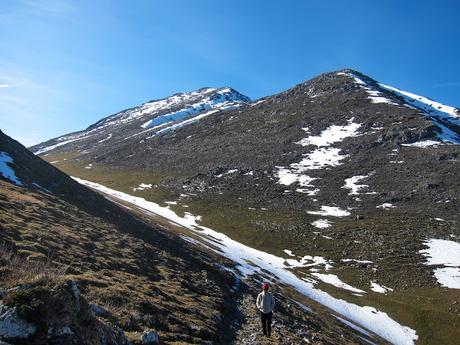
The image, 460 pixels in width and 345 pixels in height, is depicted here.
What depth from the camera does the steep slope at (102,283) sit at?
9719 millimetres

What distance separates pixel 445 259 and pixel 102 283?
68200mm

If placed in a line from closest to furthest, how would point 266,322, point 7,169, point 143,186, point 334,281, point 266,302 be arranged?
point 266,302, point 266,322, point 7,169, point 334,281, point 143,186

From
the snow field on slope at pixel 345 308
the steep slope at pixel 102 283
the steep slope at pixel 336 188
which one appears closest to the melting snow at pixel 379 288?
the steep slope at pixel 336 188

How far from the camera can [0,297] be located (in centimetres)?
943

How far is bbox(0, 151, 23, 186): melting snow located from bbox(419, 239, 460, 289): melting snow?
65.1 meters

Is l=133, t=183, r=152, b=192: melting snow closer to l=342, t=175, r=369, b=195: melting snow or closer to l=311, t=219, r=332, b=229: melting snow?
l=311, t=219, r=332, b=229: melting snow

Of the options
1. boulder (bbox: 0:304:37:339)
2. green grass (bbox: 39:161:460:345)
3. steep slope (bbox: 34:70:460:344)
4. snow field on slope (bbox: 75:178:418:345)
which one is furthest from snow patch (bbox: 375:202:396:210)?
boulder (bbox: 0:304:37:339)

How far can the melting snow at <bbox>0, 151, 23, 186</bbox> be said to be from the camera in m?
45.3

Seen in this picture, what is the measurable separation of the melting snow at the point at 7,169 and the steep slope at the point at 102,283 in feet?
0.53

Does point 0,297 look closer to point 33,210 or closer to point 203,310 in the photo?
point 203,310

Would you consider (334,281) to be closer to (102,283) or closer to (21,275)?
(102,283)

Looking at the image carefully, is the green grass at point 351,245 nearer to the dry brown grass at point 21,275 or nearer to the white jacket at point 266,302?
the white jacket at point 266,302

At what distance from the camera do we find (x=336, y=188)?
4493 inches

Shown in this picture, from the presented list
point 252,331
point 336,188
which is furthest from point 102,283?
point 336,188
